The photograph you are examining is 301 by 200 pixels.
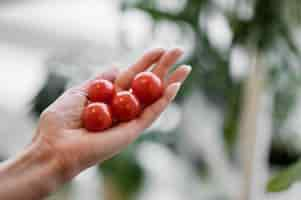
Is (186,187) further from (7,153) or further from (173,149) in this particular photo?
(7,153)

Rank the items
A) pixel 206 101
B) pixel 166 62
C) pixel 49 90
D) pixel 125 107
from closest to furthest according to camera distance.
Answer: pixel 125 107 → pixel 166 62 → pixel 49 90 → pixel 206 101

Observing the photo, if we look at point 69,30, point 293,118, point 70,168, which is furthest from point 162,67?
point 69,30

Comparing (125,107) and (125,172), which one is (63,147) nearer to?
(125,107)

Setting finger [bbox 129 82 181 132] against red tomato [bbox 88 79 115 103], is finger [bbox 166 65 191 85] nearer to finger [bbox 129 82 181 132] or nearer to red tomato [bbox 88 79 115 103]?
finger [bbox 129 82 181 132]

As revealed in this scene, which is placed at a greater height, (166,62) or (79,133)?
(166,62)

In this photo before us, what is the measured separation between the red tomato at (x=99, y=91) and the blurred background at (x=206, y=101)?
42cm

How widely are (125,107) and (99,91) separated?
0.34ft

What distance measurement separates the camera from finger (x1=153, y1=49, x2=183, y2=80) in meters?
1.40

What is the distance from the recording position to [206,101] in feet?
7.64

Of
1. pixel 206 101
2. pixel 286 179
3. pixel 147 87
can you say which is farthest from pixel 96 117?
pixel 206 101

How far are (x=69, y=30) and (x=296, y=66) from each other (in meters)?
1.51

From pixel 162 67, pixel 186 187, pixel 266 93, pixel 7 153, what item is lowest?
pixel 186 187

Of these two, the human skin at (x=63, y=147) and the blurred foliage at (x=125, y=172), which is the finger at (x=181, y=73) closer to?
the human skin at (x=63, y=147)

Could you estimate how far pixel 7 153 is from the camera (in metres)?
2.37
